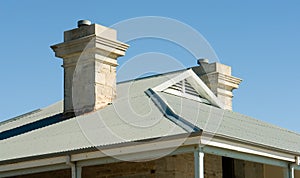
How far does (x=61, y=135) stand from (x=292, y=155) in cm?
467

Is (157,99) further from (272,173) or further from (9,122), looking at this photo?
(9,122)

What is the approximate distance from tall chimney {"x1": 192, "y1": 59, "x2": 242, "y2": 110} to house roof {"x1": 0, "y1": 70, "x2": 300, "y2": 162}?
3041 millimetres

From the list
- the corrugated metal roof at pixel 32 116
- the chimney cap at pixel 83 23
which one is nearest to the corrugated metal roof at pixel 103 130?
the corrugated metal roof at pixel 32 116

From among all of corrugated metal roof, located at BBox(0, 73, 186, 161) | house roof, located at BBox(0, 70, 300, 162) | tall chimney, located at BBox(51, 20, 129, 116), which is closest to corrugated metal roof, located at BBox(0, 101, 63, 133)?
house roof, located at BBox(0, 70, 300, 162)

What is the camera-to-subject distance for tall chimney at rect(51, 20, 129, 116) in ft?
56.2

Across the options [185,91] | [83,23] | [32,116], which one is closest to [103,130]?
[185,91]

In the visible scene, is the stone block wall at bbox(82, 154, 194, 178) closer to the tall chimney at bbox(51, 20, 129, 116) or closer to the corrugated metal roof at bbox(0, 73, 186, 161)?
the corrugated metal roof at bbox(0, 73, 186, 161)

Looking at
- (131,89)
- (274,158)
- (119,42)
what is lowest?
(274,158)

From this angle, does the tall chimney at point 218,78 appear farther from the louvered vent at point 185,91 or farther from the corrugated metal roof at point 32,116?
the corrugated metal roof at point 32,116

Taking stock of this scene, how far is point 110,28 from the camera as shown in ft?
57.8

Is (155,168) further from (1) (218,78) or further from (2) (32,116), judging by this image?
(1) (218,78)

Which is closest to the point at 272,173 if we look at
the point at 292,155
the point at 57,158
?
the point at 292,155

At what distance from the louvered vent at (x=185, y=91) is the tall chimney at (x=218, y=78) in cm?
314

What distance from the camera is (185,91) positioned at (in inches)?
653
